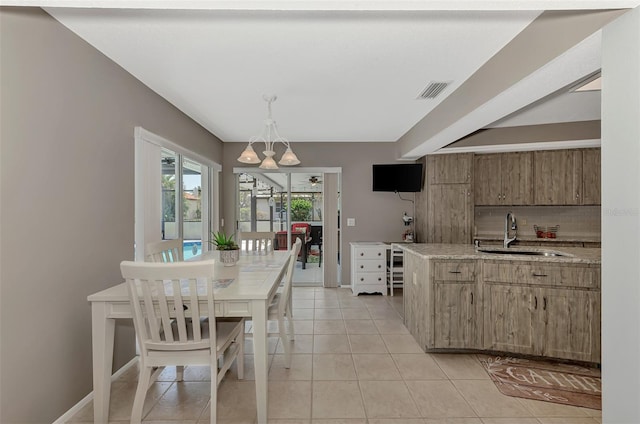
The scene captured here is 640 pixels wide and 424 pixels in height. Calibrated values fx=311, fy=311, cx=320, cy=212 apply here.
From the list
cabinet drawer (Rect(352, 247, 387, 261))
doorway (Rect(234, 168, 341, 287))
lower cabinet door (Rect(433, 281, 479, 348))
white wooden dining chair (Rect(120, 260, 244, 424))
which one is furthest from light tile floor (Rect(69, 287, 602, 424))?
doorway (Rect(234, 168, 341, 287))

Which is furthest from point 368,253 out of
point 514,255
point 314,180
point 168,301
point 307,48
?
point 168,301

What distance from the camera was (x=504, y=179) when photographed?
175 inches

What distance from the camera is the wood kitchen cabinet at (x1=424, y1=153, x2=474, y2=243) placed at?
4492mm

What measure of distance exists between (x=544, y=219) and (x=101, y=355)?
5448mm

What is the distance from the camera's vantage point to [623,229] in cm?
137

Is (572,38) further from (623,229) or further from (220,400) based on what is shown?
(220,400)

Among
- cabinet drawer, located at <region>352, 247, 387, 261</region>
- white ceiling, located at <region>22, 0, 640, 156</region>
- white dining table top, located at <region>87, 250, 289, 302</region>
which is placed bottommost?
cabinet drawer, located at <region>352, 247, 387, 261</region>

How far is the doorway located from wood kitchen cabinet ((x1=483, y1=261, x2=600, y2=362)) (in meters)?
2.90

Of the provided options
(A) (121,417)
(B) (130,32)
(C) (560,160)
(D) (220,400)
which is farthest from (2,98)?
(C) (560,160)

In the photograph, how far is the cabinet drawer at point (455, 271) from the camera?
109 inches

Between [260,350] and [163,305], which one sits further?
[260,350]

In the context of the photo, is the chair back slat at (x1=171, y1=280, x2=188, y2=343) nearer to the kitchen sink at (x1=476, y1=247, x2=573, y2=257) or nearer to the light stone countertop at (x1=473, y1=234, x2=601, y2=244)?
the kitchen sink at (x1=476, y1=247, x2=573, y2=257)

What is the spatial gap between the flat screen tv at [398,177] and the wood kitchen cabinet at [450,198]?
0.24m

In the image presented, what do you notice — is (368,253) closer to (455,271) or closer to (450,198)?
(450,198)
